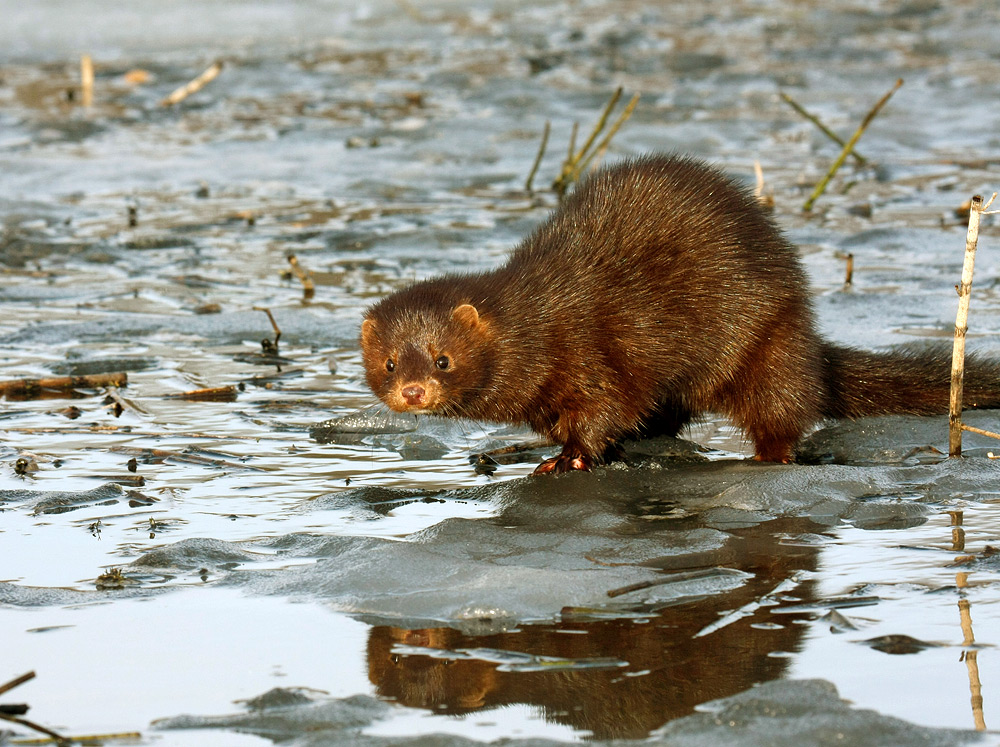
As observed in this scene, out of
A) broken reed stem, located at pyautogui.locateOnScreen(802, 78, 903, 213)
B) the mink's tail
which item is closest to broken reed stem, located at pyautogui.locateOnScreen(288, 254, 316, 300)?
the mink's tail

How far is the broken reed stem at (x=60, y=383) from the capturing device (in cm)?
615

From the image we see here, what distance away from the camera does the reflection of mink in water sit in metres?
5.36

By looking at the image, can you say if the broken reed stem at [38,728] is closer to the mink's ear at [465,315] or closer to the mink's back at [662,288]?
the mink's ear at [465,315]

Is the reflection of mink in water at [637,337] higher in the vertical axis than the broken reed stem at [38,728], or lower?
higher

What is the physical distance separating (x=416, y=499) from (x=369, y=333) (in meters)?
0.77

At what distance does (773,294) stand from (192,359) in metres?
2.83

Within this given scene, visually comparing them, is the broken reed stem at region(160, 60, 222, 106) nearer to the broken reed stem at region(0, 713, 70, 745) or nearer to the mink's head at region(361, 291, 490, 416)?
the mink's head at region(361, 291, 490, 416)

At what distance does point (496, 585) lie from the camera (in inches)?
153

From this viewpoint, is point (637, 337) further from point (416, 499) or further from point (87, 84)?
point (87, 84)

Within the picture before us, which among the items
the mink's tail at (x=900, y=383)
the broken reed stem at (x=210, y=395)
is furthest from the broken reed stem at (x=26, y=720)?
the mink's tail at (x=900, y=383)

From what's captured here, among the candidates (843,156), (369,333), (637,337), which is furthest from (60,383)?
(843,156)

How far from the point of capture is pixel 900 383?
5.80 metres

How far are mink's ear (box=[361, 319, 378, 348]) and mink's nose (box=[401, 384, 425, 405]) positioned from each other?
0.31 m

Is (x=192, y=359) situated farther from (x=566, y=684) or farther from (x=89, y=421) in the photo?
(x=566, y=684)
